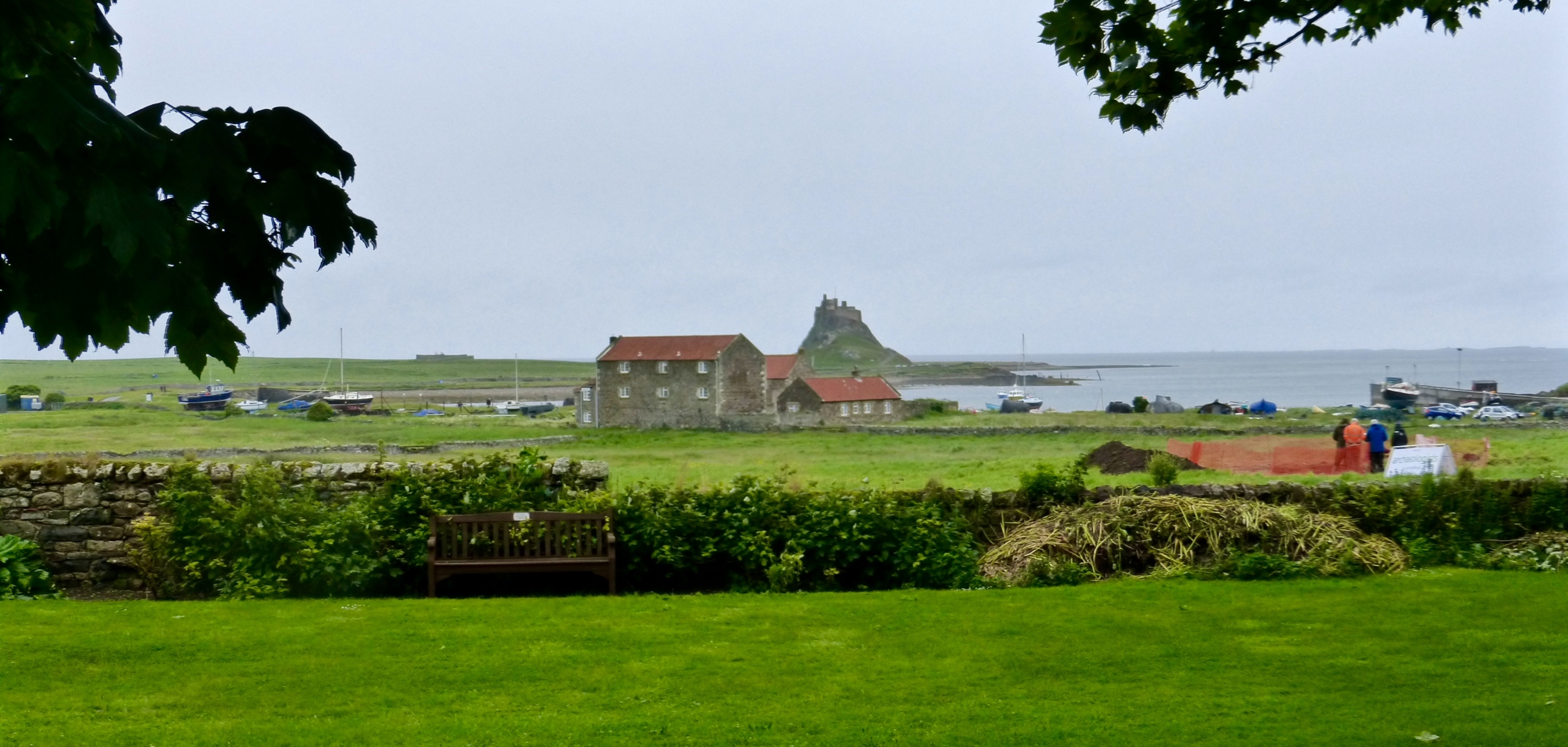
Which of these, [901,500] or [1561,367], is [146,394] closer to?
[901,500]

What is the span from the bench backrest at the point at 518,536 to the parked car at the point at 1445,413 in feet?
107

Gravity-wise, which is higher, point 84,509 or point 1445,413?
point 84,509

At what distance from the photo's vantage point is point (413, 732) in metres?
5.17

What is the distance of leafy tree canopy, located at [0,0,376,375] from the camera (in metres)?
1.88

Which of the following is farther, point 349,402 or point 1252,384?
point 1252,384

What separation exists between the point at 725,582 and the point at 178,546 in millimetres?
4193

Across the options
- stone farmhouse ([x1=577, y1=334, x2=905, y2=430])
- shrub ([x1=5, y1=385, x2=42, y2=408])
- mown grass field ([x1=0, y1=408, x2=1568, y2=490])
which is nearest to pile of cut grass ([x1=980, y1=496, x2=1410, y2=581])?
mown grass field ([x1=0, y1=408, x2=1568, y2=490])

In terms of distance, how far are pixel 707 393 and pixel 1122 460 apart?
23060 millimetres

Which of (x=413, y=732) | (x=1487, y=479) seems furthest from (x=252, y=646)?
(x=1487, y=479)

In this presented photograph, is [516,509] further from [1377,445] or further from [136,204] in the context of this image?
[1377,445]

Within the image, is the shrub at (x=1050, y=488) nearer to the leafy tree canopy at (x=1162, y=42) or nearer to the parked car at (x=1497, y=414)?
the leafy tree canopy at (x=1162, y=42)

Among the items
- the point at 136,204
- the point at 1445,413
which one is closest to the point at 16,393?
the point at 136,204

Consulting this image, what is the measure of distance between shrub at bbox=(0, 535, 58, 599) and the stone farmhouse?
30390mm

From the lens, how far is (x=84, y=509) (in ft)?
31.3
